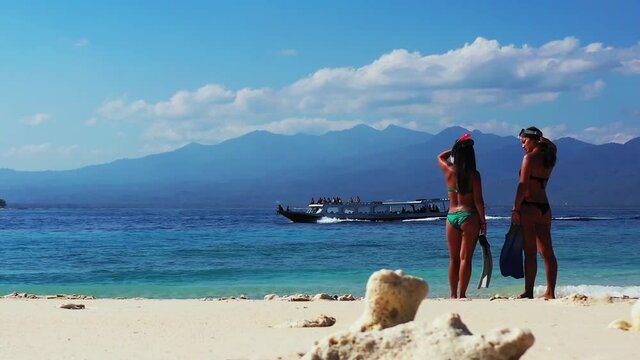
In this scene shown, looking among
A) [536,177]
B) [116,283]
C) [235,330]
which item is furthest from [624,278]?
[235,330]

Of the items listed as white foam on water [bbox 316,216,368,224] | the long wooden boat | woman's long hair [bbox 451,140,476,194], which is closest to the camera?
woman's long hair [bbox 451,140,476,194]

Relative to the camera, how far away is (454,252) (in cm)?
917

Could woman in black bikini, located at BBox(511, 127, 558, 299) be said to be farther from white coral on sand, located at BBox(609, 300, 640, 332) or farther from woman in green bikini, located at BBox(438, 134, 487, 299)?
white coral on sand, located at BBox(609, 300, 640, 332)

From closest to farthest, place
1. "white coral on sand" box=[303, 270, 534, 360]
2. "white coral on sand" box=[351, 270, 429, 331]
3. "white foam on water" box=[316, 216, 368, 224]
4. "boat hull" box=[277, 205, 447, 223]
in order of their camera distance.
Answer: "white coral on sand" box=[303, 270, 534, 360] → "white coral on sand" box=[351, 270, 429, 331] → "white foam on water" box=[316, 216, 368, 224] → "boat hull" box=[277, 205, 447, 223]

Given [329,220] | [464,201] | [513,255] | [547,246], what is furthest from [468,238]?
[329,220]

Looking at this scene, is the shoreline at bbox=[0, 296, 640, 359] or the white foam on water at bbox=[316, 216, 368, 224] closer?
the shoreline at bbox=[0, 296, 640, 359]

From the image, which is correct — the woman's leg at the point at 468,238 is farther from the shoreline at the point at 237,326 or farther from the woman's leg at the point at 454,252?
the shoreline at the point at 237,326

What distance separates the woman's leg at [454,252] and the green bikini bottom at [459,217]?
2.4 inches

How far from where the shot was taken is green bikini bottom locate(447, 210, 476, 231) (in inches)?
351

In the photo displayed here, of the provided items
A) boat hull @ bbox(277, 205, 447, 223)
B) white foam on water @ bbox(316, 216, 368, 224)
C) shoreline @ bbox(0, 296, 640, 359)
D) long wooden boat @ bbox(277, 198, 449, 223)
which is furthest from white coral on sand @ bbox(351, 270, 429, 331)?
boat hull @ bbox(277, 205, 447, 223)

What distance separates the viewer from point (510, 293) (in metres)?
13.3

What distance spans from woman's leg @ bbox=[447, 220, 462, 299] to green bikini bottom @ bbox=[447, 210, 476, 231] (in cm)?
6

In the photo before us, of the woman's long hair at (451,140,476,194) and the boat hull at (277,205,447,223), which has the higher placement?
the woman's long hair at (451,140,476,194)

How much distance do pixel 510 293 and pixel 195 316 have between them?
6.92 m
